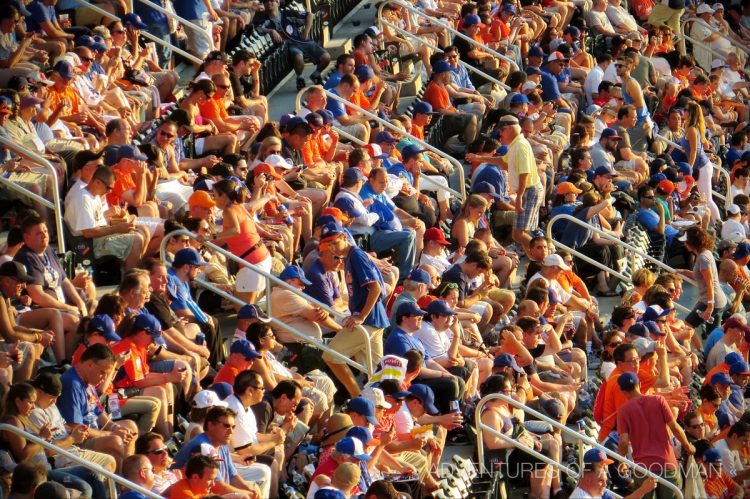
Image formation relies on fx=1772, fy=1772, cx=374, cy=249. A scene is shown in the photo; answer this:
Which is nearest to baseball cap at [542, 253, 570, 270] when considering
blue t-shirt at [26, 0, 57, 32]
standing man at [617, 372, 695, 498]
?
standing man at [617, 372, 695, 498]

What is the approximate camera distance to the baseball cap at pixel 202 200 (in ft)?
45.2

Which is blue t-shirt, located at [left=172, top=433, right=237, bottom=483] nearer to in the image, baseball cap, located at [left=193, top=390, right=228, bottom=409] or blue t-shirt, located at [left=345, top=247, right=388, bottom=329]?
baseball cap, located at [left=193, top=390, right=228, bottom=409]

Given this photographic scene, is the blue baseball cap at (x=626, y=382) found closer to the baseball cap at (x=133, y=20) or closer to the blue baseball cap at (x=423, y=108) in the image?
the blue baseball cap at (x=423, y=108)

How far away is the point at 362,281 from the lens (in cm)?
1363

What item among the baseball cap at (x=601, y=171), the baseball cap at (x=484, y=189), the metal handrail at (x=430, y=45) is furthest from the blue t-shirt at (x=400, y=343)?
the metal handrail at (x=430, y=45)

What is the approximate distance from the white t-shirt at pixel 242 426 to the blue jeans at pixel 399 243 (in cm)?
390

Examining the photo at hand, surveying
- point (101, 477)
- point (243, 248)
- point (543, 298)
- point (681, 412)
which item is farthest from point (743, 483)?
point (101, 477)

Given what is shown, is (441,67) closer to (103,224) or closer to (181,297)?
(103,224)

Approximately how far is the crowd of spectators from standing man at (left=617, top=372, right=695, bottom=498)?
0.02 m

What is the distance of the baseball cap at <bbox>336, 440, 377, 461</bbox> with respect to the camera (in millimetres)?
11305

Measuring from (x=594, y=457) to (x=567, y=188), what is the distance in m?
5.45

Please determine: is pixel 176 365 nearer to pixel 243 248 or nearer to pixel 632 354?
pixel 243 248

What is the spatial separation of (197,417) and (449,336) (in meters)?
3.16

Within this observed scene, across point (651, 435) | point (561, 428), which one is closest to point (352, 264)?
point (561, 428)
